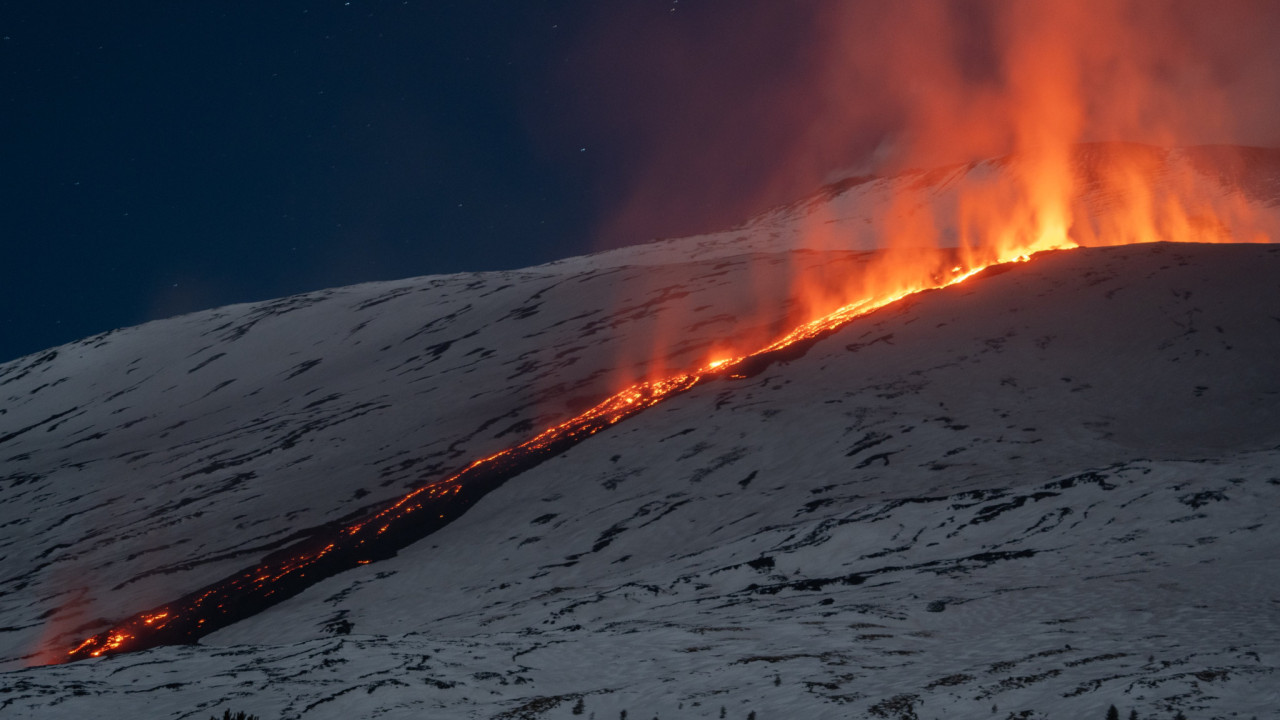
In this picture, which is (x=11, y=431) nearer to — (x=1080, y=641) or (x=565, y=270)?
(x=565, y=270)

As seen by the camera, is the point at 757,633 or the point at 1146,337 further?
the point at 1146,337

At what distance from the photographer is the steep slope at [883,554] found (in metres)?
12.9

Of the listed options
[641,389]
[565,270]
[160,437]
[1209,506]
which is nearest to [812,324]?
[641,389]

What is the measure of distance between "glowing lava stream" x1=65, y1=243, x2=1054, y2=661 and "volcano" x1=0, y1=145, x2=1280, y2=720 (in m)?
0.43

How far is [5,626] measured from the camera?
31.2 meters

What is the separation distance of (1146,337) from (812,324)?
16.3m

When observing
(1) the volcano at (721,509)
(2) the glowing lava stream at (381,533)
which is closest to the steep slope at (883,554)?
(1) the volcano at (721,509)

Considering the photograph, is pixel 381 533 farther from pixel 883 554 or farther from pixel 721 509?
pixel 883 554

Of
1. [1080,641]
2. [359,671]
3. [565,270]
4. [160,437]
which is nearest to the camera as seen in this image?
[1080,641]

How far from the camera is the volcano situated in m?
13.6

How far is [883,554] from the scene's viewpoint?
2028cm

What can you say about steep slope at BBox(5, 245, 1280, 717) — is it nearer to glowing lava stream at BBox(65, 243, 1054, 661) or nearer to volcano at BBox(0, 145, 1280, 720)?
volcano at BBox(0, 145, 1280, 720)

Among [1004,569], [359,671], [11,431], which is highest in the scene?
[11,431]

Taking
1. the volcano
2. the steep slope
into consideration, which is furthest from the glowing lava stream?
the steep slope
